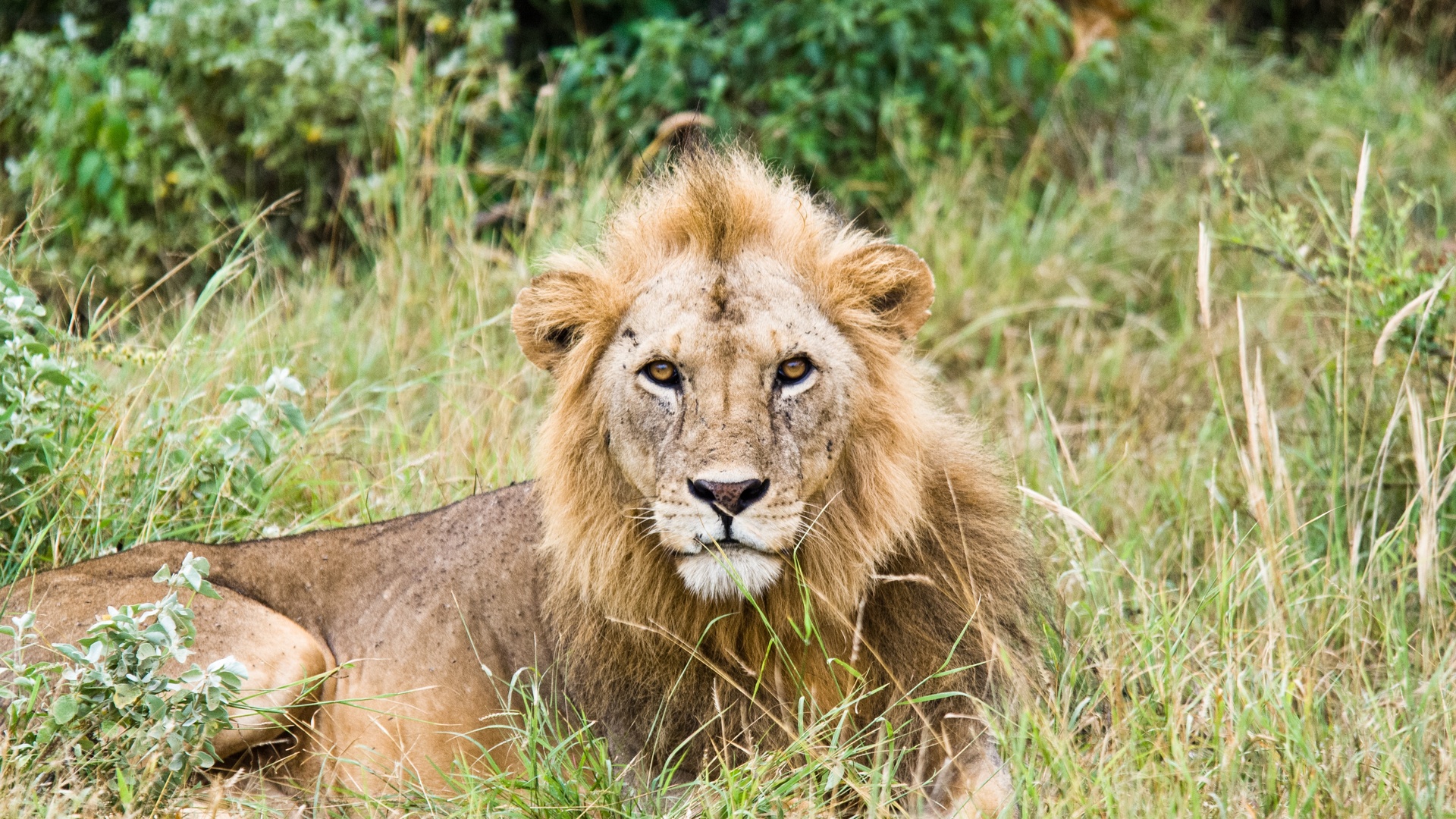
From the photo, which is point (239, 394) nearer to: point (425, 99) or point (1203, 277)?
point (1203, 277)

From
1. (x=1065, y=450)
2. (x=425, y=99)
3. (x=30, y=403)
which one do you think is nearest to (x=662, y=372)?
(x=1065, y=450)

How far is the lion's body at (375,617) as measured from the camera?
3742mm

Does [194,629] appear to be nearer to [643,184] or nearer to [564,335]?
→ [564,335]

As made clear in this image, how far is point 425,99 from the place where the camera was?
725cm

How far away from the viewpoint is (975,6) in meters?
7.63

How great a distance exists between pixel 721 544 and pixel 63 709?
59.9 inches

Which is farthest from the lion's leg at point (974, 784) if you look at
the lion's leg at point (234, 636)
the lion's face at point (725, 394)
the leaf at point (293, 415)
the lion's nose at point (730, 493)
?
the leaf at point (293, 415)

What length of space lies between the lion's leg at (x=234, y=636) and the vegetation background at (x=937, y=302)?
39 centimetres

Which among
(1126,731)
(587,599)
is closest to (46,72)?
(587,599)

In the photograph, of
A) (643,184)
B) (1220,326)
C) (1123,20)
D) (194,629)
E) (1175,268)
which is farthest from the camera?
(1123,20)

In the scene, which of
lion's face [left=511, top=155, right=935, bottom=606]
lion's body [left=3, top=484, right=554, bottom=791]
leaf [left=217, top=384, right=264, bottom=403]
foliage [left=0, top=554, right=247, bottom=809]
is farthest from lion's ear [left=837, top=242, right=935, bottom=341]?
leaf [left=217, top=384, right=264, bottom=403]

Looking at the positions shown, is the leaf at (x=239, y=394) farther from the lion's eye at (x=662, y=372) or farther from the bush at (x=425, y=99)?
the bush at (x=425, y=99)

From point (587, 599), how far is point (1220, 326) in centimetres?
388

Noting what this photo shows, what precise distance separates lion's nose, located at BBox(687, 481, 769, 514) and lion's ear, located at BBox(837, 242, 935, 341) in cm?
64
